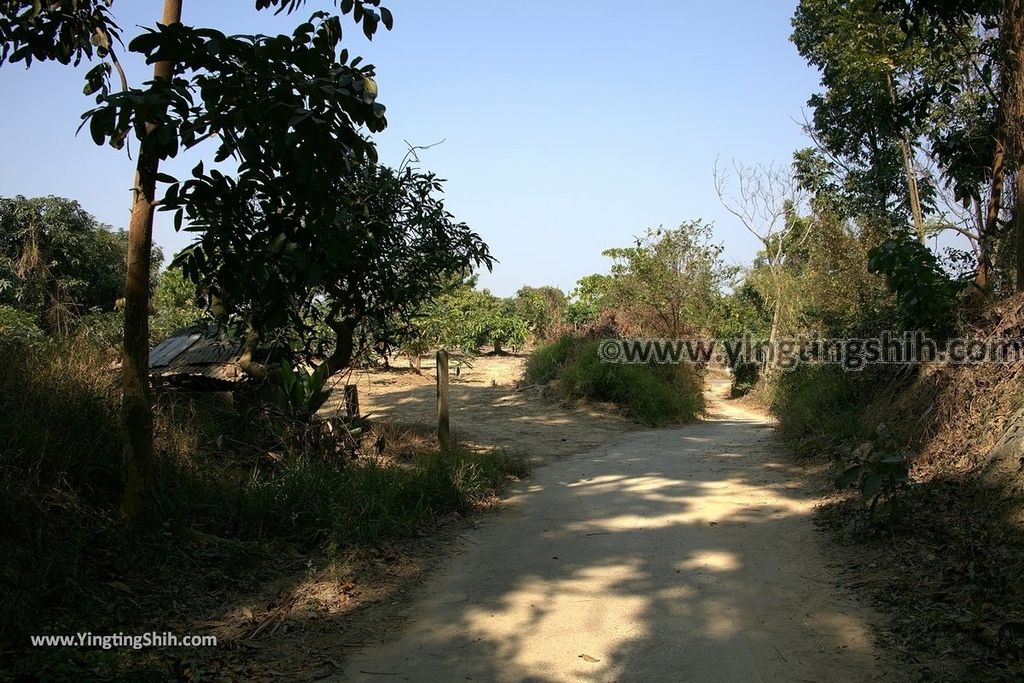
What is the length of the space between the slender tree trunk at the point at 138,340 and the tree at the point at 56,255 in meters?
8.80

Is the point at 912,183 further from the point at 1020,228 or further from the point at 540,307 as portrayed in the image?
the point at 540,307

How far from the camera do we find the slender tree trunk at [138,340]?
489cm

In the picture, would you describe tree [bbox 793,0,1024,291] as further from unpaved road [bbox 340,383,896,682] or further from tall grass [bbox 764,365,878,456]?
unpaved road [bbox 340,383,896,682]

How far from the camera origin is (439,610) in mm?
5004

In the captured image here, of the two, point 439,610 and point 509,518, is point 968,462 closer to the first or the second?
point 509,518

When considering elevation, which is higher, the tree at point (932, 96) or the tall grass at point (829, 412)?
the tree at point (932, 96)

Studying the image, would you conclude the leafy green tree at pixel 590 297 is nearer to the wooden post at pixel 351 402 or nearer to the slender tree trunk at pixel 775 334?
the slender tree trunk at pixel 775 334

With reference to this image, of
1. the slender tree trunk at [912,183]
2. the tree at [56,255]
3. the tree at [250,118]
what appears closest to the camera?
the tree at [250,118]

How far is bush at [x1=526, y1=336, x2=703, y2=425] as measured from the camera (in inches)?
672

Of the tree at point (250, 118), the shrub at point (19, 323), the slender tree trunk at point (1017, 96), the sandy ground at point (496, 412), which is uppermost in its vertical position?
the slender tree trunk at point (1017, 96)

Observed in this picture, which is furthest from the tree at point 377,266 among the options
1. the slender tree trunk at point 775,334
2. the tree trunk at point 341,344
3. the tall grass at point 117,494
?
the slender tree trunk at point 775,334

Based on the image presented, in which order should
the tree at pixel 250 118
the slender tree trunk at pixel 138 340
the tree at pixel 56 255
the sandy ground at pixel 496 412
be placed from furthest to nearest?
the tree at pixel 56 255
the sandy ground at pixel 496 412
the slender tree trunk at pixel 138 340
the tree at pixel 250 118

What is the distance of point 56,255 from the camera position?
15562mm

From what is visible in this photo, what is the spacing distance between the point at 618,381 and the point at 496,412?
10.8 feet
